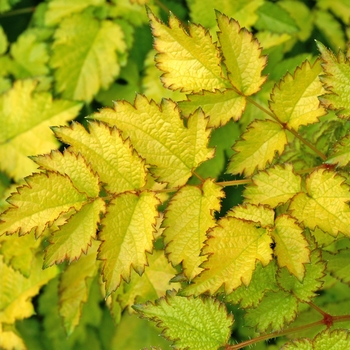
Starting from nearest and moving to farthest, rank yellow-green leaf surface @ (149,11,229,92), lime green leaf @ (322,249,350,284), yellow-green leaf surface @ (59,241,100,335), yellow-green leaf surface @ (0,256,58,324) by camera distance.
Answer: yellow-green leaf surface @ (149,11,229,92), lime green leaf @ (322,249,350,284), yellow-green leaf surface @ (59,241,100,335), yellow-green leaf surface @ (0,256,58,324)

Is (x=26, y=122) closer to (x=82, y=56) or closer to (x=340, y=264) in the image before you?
(x=82, y=56)

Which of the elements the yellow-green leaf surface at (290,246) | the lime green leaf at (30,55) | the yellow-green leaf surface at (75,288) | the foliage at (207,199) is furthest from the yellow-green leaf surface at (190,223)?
the lime green leaf at (30,55)

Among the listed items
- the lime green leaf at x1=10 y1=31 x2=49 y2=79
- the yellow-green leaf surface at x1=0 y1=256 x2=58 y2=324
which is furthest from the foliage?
the lime green leaf at x1=10 y1=31 x2=49 y2=79

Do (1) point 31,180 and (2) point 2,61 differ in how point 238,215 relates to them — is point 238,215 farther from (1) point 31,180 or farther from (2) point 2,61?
(2) point 2,61

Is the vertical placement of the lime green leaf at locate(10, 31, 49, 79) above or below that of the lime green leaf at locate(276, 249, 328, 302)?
above

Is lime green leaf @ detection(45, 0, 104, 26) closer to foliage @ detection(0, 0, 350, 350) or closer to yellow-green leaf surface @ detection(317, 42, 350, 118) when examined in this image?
foliage @ detection(0, 0, 350, 350)

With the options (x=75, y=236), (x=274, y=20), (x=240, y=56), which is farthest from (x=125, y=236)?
(x=274, y=20)

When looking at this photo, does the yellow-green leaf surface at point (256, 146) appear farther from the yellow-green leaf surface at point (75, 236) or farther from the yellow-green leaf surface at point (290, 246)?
the yellow-green leaf surface at point (75, 236)
